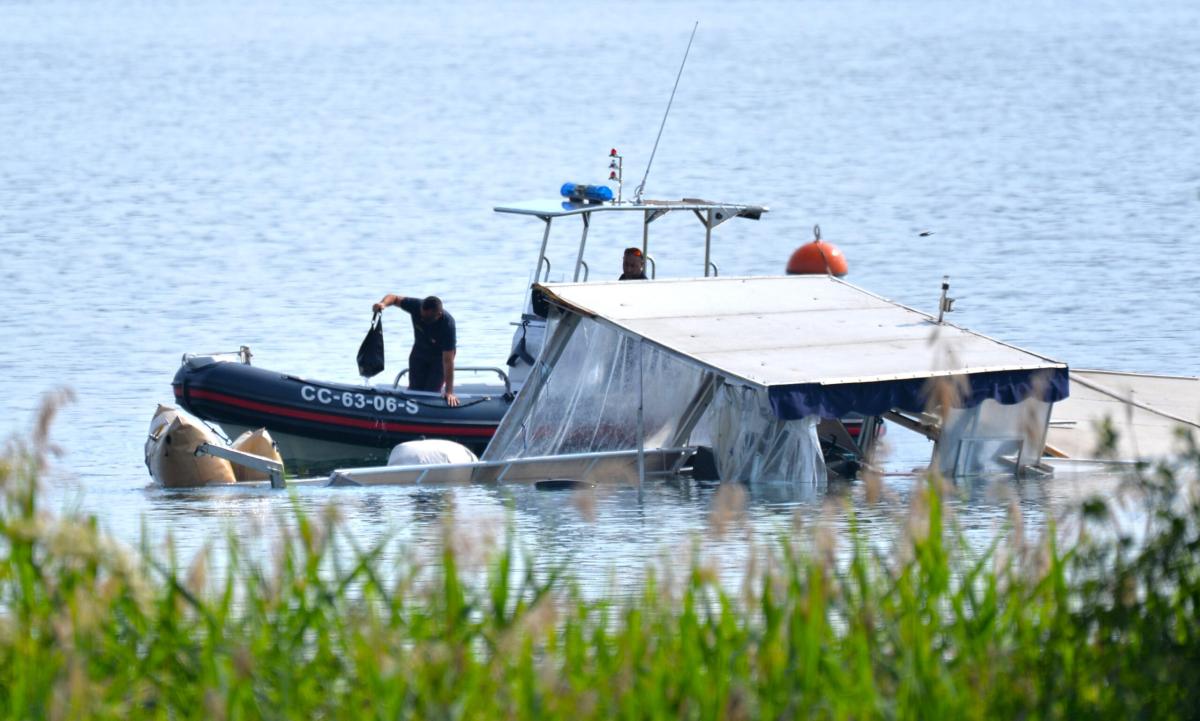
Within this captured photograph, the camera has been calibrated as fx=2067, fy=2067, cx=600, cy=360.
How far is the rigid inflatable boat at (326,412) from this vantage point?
1777 centimetres

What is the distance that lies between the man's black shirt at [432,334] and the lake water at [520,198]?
103 inches

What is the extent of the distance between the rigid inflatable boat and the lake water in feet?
3.23

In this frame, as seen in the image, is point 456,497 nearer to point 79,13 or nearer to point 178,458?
point 178,458

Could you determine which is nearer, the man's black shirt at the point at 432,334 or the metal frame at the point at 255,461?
the metal frame at the point at 255,461

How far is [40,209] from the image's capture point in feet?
144

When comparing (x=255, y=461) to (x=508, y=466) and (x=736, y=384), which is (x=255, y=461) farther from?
(x=736, y=384)

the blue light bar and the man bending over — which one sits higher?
the blue light bar

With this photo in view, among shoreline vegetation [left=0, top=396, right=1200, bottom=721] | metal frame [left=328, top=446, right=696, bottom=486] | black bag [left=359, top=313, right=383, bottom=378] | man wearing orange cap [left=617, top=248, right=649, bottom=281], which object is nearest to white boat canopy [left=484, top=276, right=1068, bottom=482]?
metal frame [left=328, top=446, right=696, bottom=486]

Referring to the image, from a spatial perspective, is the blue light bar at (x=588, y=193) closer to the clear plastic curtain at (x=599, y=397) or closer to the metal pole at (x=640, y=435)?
the clear plastic curtain at (x=599, y=397)

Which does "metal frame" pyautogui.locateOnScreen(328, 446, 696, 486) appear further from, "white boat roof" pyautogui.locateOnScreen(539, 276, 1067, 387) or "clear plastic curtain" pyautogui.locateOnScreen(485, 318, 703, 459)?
"white boat roof" pyautogui.locateOnScreen(539, 276, 1067, 387)

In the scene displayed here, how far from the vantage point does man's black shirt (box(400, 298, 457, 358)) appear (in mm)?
17875

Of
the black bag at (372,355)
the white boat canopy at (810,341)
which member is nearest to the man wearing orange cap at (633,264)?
the white boat canopy at (810,341)

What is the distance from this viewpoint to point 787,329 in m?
15.7

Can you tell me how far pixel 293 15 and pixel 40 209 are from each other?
316 feet
